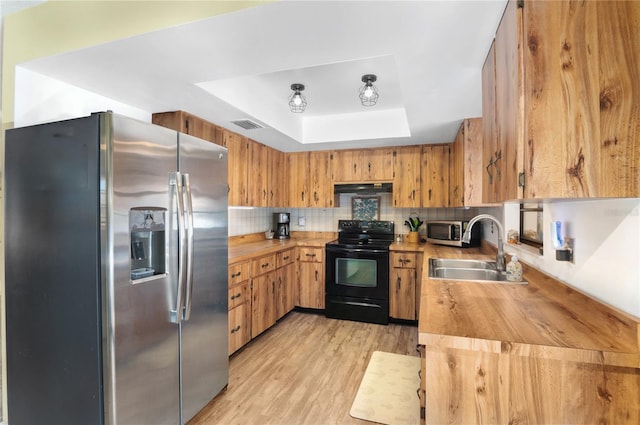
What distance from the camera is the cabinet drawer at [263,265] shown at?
312 centimetres

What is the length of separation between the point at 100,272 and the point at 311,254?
8.98 feet

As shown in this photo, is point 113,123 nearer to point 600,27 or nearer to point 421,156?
point 600,27

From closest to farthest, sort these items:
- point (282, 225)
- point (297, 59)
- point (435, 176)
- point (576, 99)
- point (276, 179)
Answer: point (576, 99) < point (297, 59) < point (435, 176) < point (276, 179) < point (282, 225)

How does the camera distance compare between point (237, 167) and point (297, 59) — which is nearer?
point (297, 59)

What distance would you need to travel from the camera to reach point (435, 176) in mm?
3873

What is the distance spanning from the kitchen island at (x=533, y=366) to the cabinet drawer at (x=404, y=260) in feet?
7.42

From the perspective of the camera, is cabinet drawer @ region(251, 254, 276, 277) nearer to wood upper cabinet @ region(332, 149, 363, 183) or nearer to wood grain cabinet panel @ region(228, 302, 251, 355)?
wood grain cabinet panel @ region(228, 302, 251, 355)

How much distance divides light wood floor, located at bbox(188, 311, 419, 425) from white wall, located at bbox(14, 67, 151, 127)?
2.15 m

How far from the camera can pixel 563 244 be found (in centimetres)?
157

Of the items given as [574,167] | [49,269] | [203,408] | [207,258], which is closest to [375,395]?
[203,408]

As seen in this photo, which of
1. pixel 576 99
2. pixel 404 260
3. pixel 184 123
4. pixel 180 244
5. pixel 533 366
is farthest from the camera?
pixel 404 260

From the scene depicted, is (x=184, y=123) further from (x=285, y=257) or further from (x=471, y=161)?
(x=471, y=161)

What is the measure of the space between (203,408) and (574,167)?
8.04 ft

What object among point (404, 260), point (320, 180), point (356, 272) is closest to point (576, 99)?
point (404, 260)
